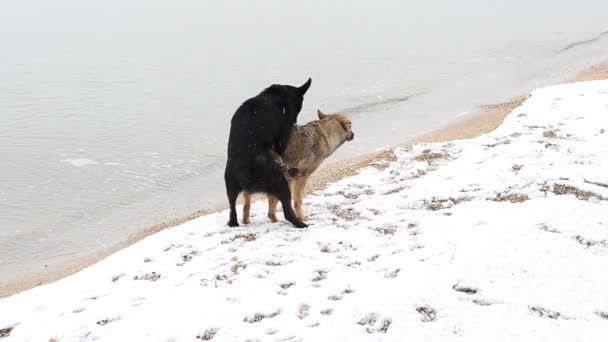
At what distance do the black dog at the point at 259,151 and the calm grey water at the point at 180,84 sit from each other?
5.16 m

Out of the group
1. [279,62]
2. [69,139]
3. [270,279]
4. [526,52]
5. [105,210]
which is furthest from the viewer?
[526,52]

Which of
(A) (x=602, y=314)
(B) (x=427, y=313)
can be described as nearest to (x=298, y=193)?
(B) (x=427, y=313)

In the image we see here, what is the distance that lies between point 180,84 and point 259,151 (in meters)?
19.3

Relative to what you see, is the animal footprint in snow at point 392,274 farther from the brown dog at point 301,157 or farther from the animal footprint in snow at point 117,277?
the animal footprint in snow at point 117,277

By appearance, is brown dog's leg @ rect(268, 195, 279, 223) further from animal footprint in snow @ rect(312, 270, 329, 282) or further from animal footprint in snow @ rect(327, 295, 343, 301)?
animal footprint in snow @ rect(327, 295, 343, 301)

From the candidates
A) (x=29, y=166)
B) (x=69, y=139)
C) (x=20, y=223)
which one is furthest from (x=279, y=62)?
(x=20, y=223)

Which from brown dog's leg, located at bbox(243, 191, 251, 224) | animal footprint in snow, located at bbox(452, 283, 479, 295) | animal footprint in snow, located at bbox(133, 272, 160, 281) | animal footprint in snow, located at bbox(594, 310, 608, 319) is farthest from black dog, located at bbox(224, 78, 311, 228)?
animal footprint in snow, located at bbox(594, 310, 608, 319)

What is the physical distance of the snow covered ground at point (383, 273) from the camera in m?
4.71

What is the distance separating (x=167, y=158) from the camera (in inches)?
632

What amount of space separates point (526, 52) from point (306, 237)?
30.9 meters

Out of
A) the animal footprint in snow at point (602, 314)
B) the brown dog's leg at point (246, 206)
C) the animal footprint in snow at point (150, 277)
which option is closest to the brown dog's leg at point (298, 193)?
the brown dog's leg at point (246, 206)

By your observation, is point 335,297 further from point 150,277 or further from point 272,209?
point 272,209

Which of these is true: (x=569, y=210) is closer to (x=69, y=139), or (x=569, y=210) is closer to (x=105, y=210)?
(x=105, y=210)

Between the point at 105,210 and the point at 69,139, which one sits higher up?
the point at 69,139
